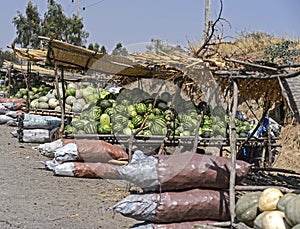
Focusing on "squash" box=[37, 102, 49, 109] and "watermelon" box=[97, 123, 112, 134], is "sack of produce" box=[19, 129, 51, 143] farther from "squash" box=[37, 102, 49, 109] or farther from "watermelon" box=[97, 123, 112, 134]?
"watermelon" box=[97, 123, 112, 134]

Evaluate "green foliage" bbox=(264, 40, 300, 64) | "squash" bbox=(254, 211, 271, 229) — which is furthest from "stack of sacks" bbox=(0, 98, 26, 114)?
"squash" bbox=(254, 211, 271, 229)

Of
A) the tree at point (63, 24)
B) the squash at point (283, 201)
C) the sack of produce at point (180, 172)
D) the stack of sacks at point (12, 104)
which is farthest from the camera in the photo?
the tree at point (63, 24)

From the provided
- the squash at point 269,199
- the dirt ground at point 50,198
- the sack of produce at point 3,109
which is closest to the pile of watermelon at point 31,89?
the sack of produce at point 3,109

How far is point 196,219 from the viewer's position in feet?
13.9

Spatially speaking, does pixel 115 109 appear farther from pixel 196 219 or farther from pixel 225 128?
pixel 196 219

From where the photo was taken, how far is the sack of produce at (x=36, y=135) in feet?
37.5

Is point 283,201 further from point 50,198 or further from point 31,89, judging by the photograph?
point 31,89

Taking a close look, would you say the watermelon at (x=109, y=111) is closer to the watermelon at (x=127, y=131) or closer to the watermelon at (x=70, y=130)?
the watermelon at (x=127, y=131)

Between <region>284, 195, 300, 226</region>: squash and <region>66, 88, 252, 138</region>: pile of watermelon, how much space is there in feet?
14.9

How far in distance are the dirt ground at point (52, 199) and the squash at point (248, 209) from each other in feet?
5.87

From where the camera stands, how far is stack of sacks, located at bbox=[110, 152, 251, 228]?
4.05 metres

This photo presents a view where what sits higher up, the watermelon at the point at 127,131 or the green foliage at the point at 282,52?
the green foliage at the point at 282,52

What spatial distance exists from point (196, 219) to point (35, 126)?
794cm

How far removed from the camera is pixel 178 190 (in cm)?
427
